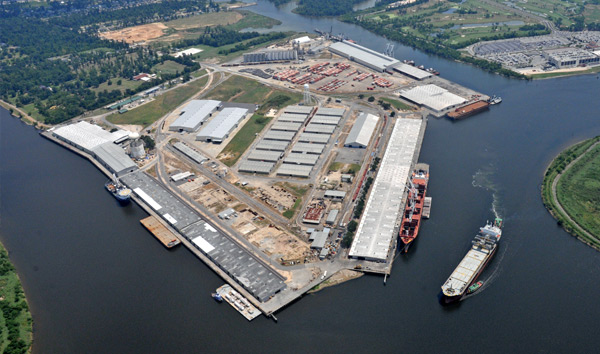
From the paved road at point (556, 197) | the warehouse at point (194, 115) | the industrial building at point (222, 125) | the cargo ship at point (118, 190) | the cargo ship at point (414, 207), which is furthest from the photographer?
the warehouse at point (194, 115)

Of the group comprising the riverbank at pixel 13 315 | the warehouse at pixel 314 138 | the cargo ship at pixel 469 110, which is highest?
the cargo ship at pixel 469 110

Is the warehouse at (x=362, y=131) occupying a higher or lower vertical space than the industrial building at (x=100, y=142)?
higher

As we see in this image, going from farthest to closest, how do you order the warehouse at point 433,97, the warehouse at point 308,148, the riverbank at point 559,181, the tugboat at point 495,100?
the tugboat at point 495,100
the warehouse at point 433,97
the warehouse at point 308,148
the riverbank at point 559,181

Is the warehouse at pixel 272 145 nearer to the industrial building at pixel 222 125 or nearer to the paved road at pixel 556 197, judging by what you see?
the industrial building at pixel 222 125

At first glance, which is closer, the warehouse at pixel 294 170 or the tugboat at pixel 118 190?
the tugboat at pixel 118 190

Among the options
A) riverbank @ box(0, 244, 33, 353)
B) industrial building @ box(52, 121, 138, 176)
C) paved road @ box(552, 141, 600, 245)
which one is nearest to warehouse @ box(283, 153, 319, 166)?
industrial building @ box(52, 121, 138, 176)

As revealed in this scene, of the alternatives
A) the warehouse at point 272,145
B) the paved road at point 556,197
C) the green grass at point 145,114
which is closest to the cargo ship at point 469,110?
the paved road at point 556,197
